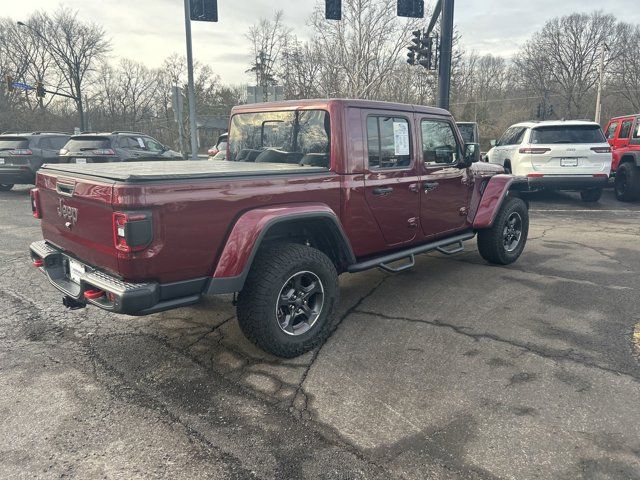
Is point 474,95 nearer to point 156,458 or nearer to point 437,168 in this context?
point 437,168

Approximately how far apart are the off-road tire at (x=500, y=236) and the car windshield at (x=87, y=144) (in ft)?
33.8

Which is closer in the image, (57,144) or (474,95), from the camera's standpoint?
(57,144)

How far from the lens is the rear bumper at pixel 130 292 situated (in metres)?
2.73

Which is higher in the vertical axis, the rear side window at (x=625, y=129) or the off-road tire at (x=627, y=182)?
the rear side window at (x=625, y=129)

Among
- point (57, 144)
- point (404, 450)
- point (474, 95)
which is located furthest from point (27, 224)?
point (474, 95)

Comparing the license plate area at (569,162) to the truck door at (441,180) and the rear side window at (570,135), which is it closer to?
the rear side window at (570,135)

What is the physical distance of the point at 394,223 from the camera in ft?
14.1

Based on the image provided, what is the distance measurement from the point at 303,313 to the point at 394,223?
130cm

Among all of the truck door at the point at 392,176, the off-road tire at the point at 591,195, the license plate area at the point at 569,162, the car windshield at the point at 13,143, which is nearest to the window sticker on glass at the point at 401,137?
the truck door at the point at 392,176

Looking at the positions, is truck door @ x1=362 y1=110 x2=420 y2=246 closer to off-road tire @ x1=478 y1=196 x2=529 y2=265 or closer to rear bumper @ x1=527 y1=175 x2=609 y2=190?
off-road tire @ x1=478 y1=196 x2=529 y2=265

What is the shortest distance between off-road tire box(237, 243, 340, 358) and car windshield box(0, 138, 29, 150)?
12.1m

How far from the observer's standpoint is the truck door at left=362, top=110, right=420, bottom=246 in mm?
4055

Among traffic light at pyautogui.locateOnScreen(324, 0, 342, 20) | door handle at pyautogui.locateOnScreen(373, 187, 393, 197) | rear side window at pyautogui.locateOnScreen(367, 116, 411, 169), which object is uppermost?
traffic light at pyautogui.locateOnScreen(324, 0, 342, 20)

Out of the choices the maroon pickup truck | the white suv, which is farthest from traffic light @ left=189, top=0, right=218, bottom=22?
the maroon pickup truck
